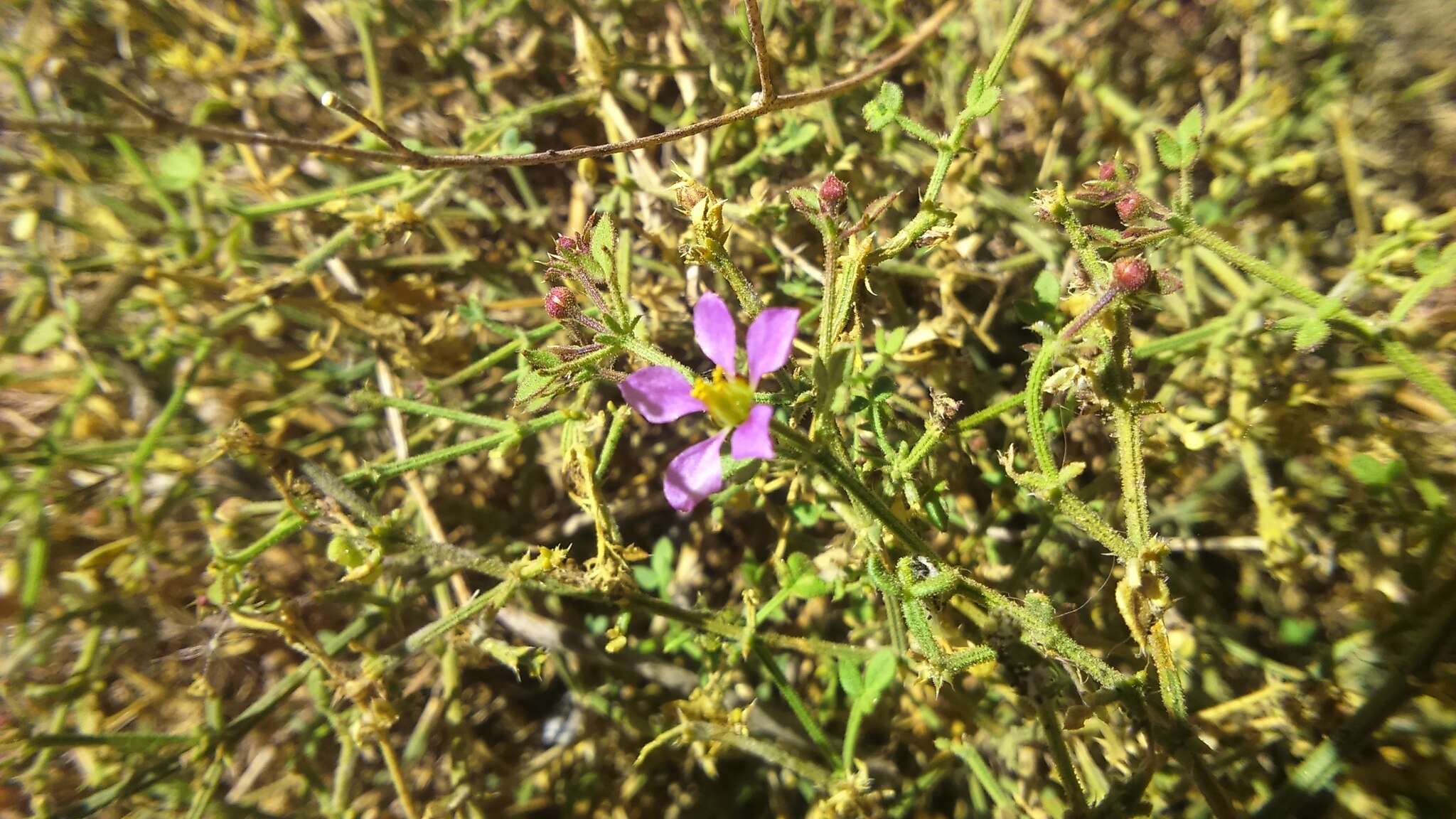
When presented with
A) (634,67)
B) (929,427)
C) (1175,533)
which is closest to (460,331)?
(634,67)

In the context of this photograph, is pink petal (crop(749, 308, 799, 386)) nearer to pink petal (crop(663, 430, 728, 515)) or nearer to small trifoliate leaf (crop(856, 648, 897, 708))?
pink petal (crop(663, 430, 728, 515))

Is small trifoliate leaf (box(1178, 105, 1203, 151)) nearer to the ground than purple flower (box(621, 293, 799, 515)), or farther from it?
farther from it

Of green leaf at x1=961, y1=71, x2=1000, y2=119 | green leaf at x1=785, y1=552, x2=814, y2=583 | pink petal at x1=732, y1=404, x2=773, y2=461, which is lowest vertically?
green leaf at x1=785, y1=552, x2=814, y2=583

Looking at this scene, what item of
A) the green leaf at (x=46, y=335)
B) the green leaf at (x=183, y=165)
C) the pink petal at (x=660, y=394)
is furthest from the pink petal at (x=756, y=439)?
the green leaf at (x=46, y=335)

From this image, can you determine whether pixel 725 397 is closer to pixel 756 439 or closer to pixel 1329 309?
pixel 756 439

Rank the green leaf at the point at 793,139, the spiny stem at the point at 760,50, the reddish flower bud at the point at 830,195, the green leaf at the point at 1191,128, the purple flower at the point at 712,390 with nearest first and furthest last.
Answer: the purple flower at the point at 712,390 → the reddish flower bud at the point at 830,195 → the green leaf at the point at 1191,128 → the spiny stem at the point at 760,50 → the green leaf at the point at 793,139

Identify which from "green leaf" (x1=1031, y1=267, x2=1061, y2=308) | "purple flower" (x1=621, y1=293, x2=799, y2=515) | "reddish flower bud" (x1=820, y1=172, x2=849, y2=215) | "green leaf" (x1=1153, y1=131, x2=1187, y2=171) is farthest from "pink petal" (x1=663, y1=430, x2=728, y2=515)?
"green leaf" (x1=1153, y1=131, x2=1187, y2=171)

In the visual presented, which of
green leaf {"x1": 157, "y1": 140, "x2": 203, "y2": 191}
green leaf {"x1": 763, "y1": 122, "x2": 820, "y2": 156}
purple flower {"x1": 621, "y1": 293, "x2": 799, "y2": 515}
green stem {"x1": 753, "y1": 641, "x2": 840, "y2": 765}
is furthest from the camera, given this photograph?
green leaf {"x1": 157, "y1": 140, "x2": 203, "y2": 191}

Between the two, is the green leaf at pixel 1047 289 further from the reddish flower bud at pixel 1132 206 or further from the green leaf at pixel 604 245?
the green leaf at pixel 604 245
